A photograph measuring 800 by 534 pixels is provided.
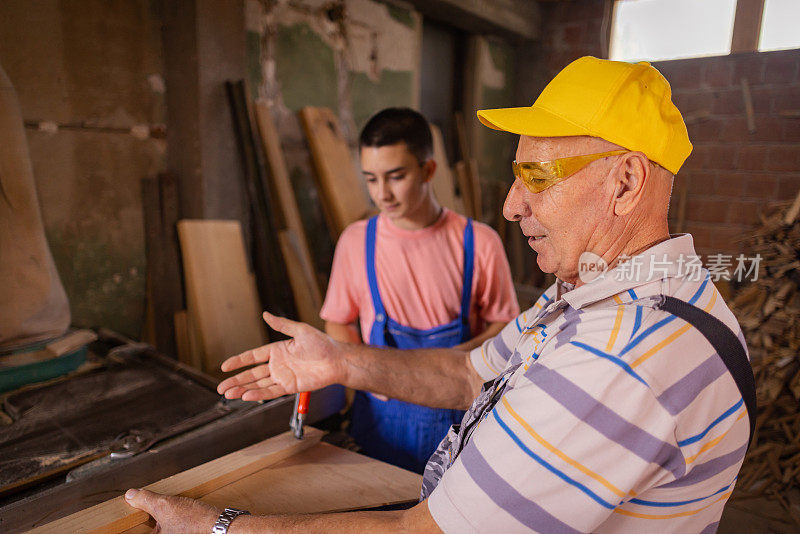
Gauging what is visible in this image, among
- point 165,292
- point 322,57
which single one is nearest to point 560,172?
point 165,292

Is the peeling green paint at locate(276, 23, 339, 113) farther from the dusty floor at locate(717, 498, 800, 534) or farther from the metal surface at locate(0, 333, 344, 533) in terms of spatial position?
the dusty floor at locate(717, 498, 800, 534)

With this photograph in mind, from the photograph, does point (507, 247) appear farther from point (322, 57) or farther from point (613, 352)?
point (613, 352)

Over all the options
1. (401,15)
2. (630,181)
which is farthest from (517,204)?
(401,15)

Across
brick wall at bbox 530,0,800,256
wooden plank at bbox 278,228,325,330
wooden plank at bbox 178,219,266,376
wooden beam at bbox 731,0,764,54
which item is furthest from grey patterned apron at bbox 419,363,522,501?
wooden beam at bbox 731,0,764,54

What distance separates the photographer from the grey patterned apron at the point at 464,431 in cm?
94

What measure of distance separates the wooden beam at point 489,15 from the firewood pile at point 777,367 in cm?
268

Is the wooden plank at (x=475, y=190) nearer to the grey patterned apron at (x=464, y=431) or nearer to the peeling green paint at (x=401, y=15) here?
the peeling green paint at (x=401, y=15)

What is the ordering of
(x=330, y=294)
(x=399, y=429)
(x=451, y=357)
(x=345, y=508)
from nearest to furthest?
(x=345, y=508), (x=451, y=357), (x=399, y=429), (x=330, y=294)

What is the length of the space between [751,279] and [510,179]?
2.62 m

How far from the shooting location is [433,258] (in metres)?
1.96

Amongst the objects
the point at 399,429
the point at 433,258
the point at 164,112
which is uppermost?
the point at 164,112

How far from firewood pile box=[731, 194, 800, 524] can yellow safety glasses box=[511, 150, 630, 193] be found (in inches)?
112

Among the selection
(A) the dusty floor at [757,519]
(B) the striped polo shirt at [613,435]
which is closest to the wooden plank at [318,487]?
(B) the striped polo shirt at [613,435]

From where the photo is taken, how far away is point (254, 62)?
305 cm
